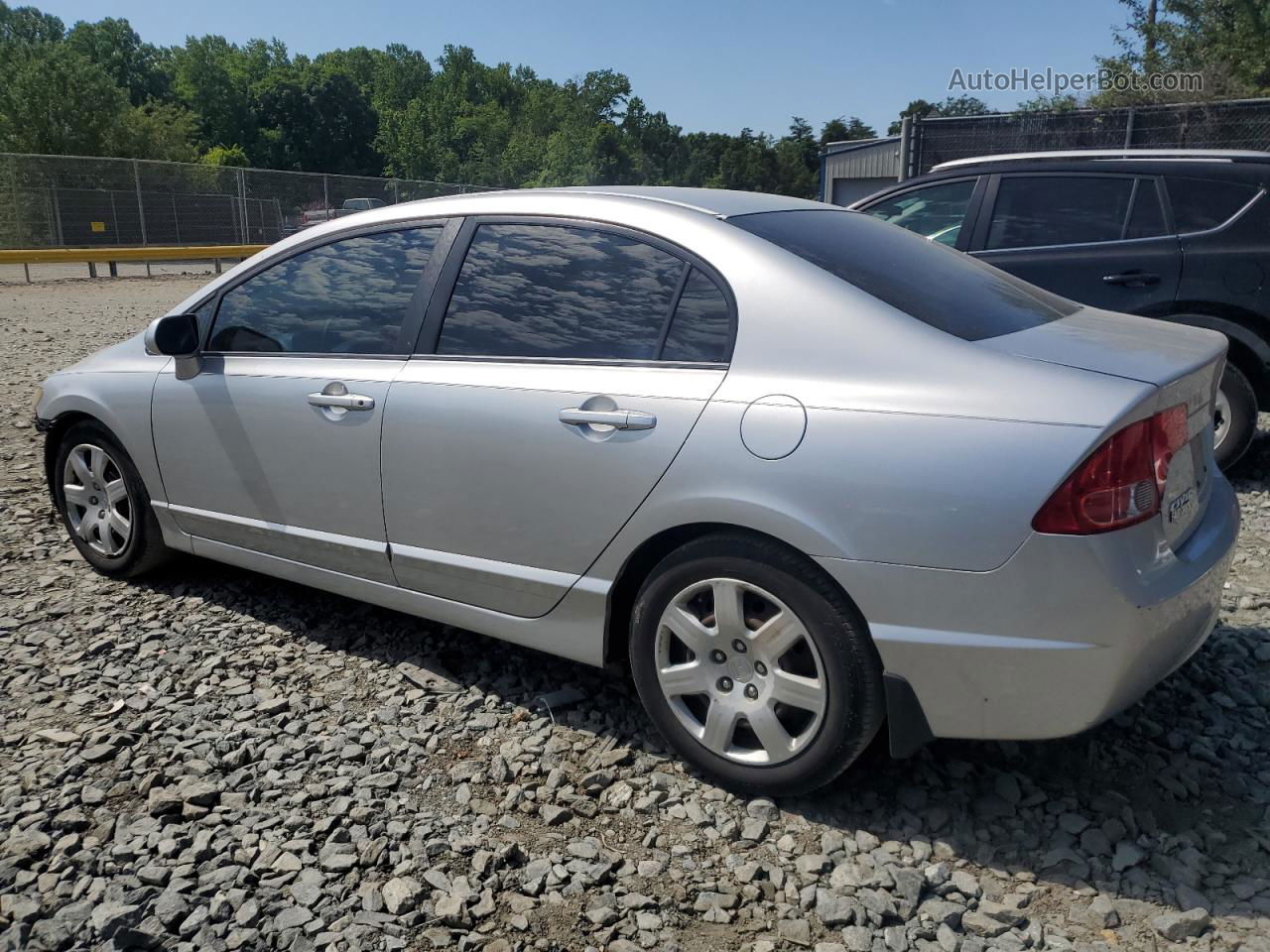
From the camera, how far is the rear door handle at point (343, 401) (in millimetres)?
3494

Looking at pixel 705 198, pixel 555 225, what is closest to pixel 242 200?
pixel 555 225

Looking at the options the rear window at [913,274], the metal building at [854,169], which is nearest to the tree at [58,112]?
the metal building at [854,169]

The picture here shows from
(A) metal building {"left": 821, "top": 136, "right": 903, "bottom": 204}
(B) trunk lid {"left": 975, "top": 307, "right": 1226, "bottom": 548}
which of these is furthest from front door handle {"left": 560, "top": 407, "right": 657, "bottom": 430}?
(A) metal building {"left": 821, "top": 136, "right": 903, "bottom": 204}

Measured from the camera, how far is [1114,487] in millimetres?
2383

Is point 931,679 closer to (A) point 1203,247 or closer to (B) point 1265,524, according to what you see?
(B) point 1265,524

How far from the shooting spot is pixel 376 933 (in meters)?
2.42

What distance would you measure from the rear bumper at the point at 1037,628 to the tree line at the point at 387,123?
49.1 m

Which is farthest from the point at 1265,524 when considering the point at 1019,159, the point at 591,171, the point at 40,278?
the point at 591,171

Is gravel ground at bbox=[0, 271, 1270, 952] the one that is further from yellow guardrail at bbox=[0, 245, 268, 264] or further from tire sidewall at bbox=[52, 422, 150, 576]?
yellow guardrail at bbox=[0, 245, 268, 264]

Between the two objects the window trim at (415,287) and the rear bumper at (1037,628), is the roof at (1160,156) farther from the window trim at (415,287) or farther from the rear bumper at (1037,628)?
the window trim at (415,287)

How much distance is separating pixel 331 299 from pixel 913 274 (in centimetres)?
208

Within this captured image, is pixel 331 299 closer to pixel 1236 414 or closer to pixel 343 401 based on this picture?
pixel 343 401

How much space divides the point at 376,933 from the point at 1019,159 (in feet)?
19.8

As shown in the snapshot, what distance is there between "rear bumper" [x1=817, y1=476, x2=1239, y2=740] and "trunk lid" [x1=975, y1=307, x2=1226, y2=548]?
190mm
